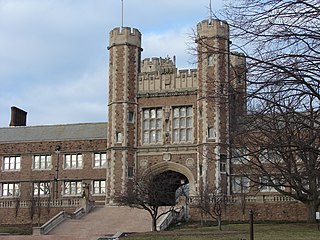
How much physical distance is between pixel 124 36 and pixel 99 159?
866 cm

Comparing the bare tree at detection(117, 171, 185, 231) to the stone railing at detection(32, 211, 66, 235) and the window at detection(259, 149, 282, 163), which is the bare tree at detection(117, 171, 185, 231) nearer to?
the stone railing at detection(32, 211, 66, 235)

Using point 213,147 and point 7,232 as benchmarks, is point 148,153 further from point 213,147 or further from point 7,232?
point 7,232

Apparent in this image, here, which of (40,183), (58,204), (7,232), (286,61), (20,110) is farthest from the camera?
(20,110)

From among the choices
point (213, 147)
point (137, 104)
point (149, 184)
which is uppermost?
point (137, 104)

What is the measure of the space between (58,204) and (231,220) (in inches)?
433

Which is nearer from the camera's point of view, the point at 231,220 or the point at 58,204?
the point at 231,220

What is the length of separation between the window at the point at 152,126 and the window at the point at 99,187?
4451mm

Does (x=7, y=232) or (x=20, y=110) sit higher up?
(x=20, y=110)

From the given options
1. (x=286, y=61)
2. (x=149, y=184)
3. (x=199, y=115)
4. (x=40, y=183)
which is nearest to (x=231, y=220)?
(x=149, y=184)

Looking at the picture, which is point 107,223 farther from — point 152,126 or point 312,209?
point 312,209

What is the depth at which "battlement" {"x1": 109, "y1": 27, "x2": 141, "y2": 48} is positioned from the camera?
1625 inches

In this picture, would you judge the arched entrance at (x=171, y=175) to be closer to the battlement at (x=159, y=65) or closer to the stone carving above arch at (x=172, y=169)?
the stone carving above arch at (x=172, y=169)

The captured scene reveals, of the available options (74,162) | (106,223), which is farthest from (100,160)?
(106,223)

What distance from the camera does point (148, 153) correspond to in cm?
4072
